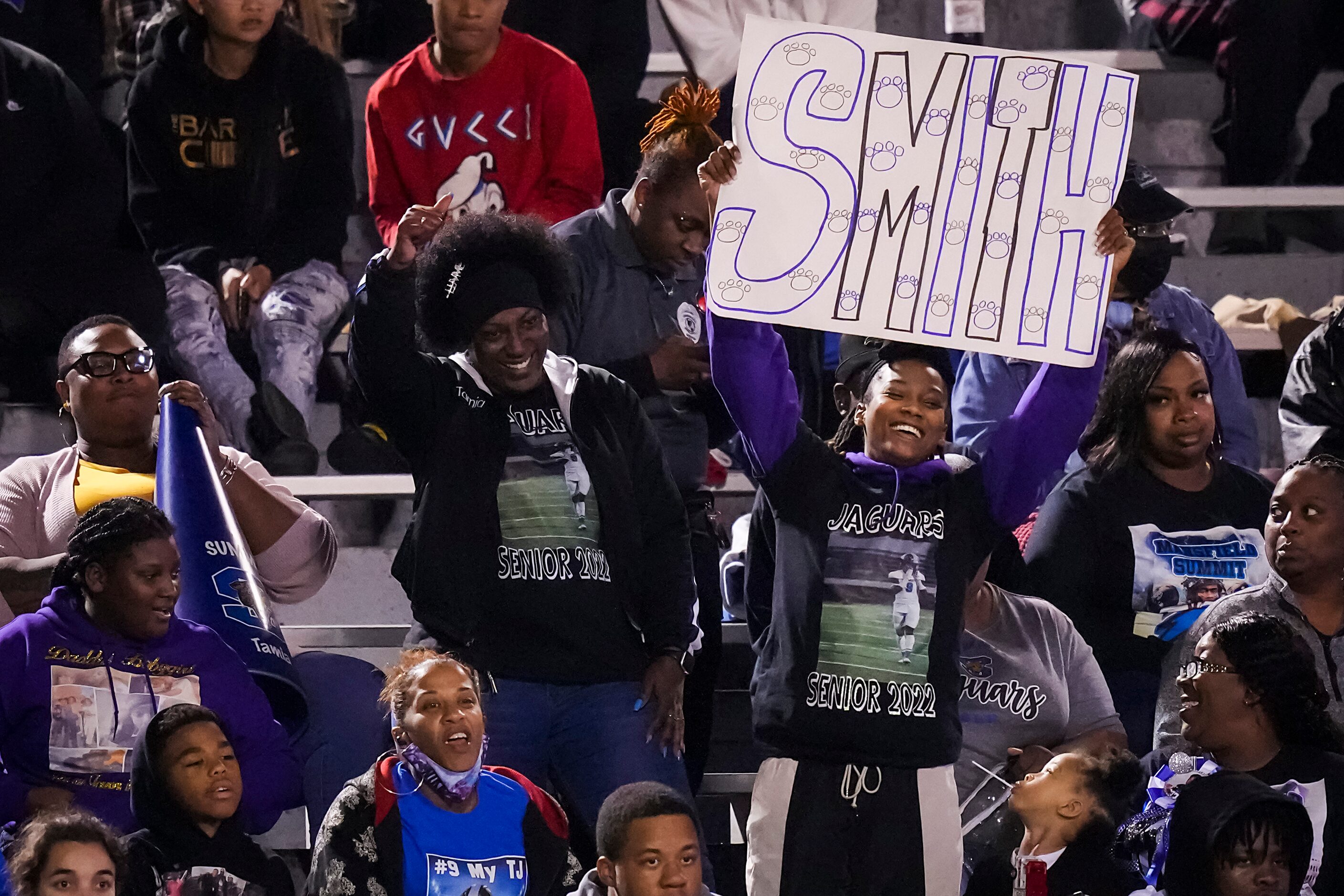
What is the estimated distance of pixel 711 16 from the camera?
5.38 meters

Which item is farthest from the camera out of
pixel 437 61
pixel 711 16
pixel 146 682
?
pixel 711 16

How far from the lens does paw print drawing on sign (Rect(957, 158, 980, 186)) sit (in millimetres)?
3568

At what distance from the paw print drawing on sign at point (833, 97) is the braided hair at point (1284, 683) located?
122 cm

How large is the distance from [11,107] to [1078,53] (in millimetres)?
2978

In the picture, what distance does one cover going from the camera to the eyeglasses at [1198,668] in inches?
141

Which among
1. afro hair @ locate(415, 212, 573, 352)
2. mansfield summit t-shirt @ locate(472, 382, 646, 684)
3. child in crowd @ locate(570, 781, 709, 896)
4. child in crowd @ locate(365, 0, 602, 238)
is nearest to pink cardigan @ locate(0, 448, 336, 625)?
afro hair @ locate(415, 212, 573, 352)

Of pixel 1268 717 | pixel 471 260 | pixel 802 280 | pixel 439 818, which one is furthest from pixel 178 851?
pixel 1268 717

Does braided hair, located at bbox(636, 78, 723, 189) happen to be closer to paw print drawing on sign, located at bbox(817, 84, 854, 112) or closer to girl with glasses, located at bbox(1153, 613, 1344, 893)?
paw print drawing on sign, located at bbox(817, 84, 854, 112)

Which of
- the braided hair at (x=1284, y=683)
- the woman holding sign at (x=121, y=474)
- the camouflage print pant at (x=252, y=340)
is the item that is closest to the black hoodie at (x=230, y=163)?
the camouflage print pant at (x=252, y=340)

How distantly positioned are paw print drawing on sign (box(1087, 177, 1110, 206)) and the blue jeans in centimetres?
127

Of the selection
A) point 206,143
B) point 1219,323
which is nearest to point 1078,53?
point 1219,323

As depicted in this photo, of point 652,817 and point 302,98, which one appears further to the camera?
point 302,98

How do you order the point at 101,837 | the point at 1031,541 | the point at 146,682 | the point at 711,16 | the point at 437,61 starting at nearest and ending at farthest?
the point at 101,837 → the point at 146,682 → the point at 1031,541 → the point at 437,61 → the point at 711,16

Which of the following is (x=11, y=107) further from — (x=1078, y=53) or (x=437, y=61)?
(x=1078, y=53)
